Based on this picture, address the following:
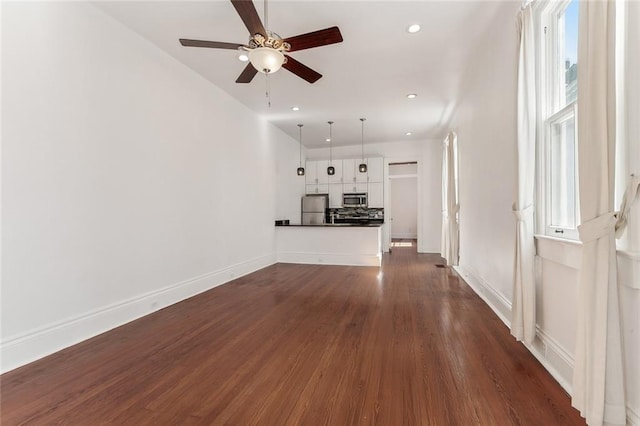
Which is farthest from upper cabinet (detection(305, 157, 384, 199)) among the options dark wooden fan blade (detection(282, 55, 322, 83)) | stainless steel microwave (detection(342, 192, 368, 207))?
dark wooden fan blade (detection(282, 55, 322, 83))

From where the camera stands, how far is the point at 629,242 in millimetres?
1343

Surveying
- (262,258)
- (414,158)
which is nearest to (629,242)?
(262,258)

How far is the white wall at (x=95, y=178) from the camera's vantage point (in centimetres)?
222

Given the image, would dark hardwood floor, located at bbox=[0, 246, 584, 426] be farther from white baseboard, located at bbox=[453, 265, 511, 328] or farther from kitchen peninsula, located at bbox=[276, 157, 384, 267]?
kitchen peninsula, located at bbox=[276, 157, 384, 267]

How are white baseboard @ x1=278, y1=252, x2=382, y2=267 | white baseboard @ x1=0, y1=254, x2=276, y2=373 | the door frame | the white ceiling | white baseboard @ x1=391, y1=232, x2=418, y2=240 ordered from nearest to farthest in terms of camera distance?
1. white baseboard @ x1=0, y1=254, x2=276, y2=373
2. the white ceiling
3. white baseboard @ x1=278, y1=252, x2=382, y2=267
4. the door frame
5. white baseboard @ x1=391, y1=232, x2=418, y2=240

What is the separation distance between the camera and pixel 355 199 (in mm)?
8211

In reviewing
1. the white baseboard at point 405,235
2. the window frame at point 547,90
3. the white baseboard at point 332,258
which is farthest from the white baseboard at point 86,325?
the white baseboard at point 405,235

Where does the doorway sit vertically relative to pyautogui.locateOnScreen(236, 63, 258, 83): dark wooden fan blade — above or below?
below

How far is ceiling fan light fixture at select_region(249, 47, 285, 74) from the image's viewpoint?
2.40m

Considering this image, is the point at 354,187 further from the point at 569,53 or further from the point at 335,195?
the point at 569,53

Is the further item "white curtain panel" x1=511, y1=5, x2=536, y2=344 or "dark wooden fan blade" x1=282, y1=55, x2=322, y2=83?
"dark wooden fan blade" x1=282, y1=55, x2=322, y2=83

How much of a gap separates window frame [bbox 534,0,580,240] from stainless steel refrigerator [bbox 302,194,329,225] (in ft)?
19.8

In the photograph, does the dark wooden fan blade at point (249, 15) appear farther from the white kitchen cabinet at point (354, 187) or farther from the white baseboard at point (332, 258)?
the white kitchen cabinet at point (354, 187)

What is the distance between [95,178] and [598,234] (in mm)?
3832
